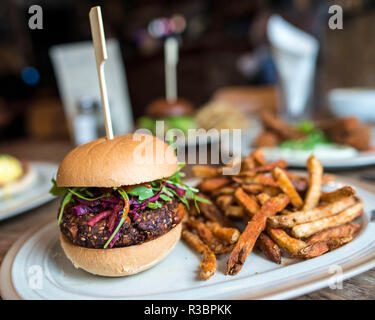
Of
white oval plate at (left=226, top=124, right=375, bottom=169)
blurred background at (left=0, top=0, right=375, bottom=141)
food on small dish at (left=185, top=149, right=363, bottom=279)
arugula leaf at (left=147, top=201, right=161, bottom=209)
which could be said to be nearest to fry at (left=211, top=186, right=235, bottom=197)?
food on small dish at (left=185, top=149, right=363, bottom=279)

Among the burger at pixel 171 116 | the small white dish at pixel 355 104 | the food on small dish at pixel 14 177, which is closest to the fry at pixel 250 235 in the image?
the food on small dish at pixel 14 177

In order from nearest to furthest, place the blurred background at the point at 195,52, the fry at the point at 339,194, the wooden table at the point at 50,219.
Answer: the wooden table at the point at 50,219 → the fry at the point at 339,194 → the blurred background at the point at 195,52

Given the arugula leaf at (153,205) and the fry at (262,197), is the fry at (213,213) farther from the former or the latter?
the arugula leaf at (153,205)

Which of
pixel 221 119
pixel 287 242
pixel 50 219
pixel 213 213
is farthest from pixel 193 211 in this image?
pixel 221 119

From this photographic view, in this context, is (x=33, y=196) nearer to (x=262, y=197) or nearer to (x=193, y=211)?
(x=193, y=211)

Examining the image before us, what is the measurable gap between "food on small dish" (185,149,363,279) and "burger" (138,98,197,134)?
7.14 feet

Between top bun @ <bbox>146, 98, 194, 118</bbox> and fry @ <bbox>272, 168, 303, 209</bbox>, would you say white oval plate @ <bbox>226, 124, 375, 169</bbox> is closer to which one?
fry @ <bbox>272, 168, 303, 209</bbox>

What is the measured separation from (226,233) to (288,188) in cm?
38

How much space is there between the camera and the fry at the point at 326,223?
1.24 meters

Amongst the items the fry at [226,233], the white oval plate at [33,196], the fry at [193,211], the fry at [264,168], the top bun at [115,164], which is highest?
the top bun at [115,164]

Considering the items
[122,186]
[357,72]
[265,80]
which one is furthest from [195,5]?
[122,186]

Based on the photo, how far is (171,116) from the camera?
3928mm

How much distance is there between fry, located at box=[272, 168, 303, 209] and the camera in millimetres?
1448

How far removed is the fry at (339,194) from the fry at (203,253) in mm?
621
